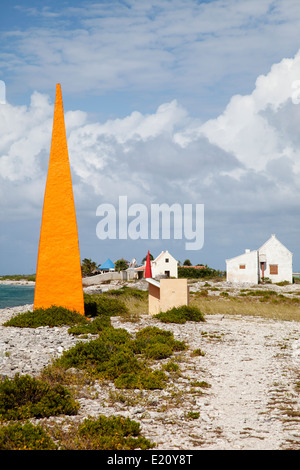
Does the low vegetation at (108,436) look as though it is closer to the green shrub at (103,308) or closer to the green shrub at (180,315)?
the green shrub at (180,315)

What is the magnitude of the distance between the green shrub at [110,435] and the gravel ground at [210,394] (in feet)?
0.82

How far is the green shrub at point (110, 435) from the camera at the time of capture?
5512 millimetres

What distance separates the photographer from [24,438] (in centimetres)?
544

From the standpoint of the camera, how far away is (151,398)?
7.89 meters

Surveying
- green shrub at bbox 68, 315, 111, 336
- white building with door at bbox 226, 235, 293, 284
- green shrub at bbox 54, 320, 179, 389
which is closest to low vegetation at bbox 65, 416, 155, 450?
green shrub at bbox 54, 320, 179, 389

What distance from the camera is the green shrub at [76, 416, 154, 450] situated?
551 centimetres

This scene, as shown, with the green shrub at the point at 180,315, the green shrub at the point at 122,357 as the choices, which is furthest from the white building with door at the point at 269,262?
the green shrub at the point at 122,357

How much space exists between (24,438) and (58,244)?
11430 millimetres

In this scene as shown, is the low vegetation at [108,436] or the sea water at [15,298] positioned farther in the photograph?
the sea water at [15,298]

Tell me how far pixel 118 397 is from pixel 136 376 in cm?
128

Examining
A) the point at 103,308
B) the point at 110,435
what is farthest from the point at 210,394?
the point at 103,308

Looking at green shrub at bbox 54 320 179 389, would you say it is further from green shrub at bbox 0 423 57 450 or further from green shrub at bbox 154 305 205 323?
green shrub at bbox 154 305 205 323
